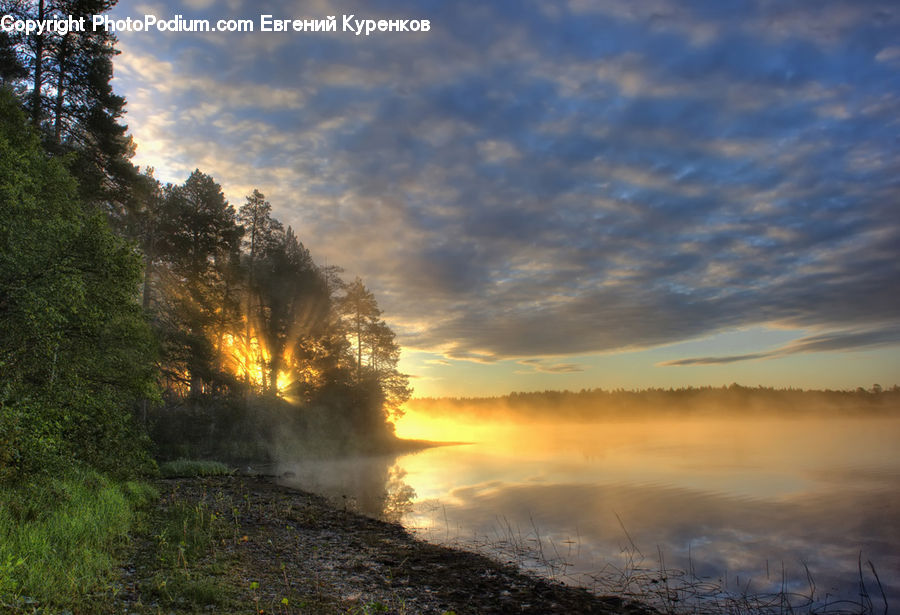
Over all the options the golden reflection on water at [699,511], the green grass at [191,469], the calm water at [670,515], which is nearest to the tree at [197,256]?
the green grass at [191,469]

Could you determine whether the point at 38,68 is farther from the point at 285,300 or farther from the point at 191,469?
the point at 285,300

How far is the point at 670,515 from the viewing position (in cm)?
1827

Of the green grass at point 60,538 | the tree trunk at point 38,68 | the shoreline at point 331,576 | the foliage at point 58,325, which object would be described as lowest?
the shoreline at point 331,576

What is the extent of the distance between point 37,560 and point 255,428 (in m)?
34.4

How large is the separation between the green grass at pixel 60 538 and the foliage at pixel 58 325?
0.76 metres

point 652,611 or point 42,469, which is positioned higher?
point 42,469

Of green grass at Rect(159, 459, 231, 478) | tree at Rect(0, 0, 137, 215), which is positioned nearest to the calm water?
green grass at Rect(159, 459, 231, 478)

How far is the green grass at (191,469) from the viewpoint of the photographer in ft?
85.7

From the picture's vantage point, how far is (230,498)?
60.9 ft

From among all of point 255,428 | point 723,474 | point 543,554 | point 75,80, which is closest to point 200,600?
point 543,554

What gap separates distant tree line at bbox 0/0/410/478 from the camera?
1241cm

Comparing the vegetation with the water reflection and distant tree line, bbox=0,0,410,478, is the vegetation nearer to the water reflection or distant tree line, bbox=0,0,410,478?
distant tree line, bbox=0,0,410,478

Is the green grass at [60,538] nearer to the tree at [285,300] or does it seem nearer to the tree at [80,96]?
the tree at [80,96]

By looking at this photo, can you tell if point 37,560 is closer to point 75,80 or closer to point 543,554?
point 543,554
